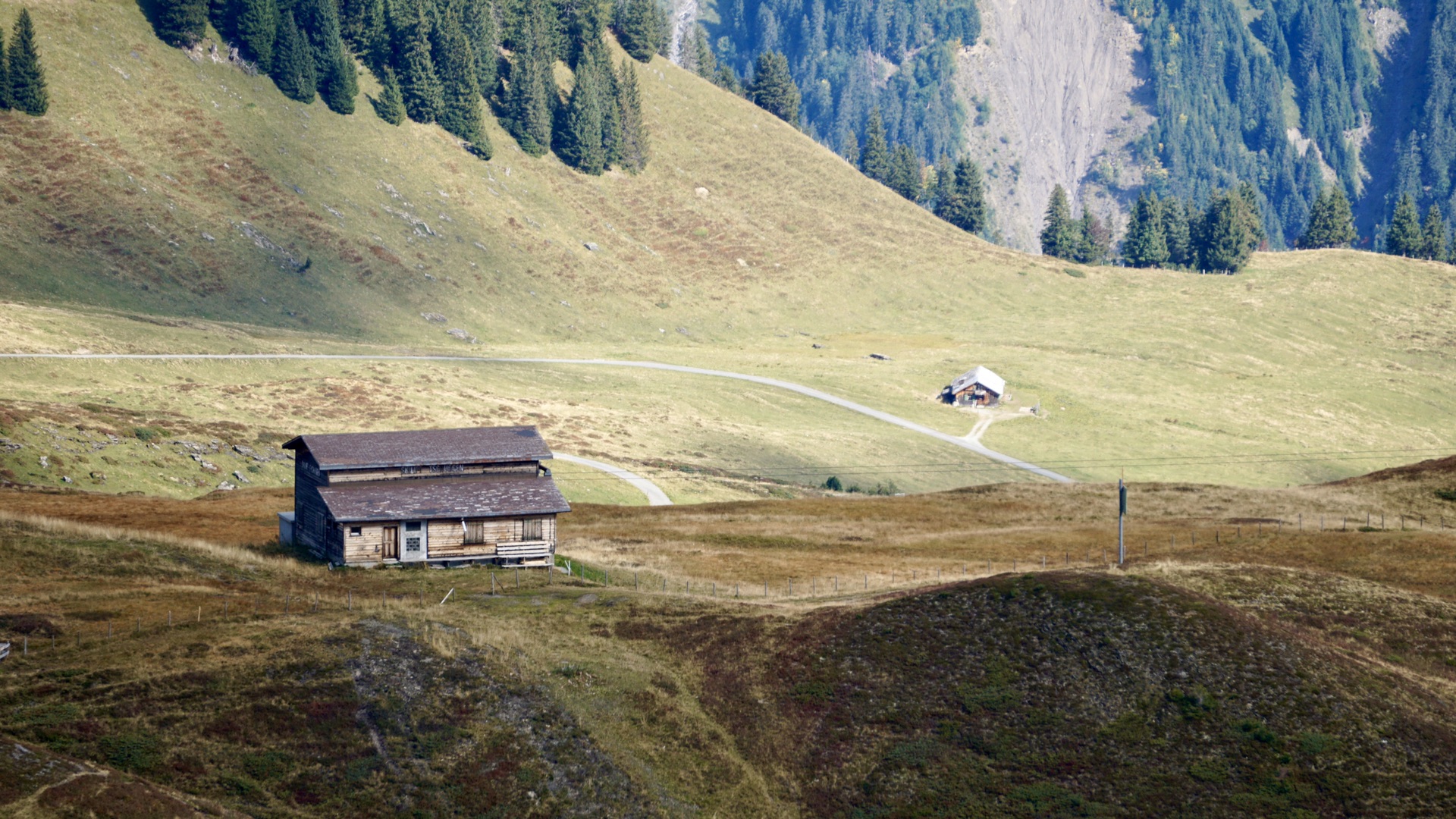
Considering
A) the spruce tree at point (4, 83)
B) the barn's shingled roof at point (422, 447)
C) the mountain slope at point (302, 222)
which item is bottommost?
the barn's shingled roof at point (422, 447)

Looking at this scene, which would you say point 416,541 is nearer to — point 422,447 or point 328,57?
point 422,447

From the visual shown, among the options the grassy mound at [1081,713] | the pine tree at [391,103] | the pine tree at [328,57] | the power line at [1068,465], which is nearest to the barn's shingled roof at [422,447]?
the grassy mound at [1081,713]

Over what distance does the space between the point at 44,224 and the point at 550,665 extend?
11110 cm

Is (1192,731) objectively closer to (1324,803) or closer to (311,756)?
(1324,803)

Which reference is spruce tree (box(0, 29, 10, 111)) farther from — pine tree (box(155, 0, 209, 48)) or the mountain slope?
pine tree (box(155, 0, 209, 48))

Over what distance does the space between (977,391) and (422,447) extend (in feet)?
289

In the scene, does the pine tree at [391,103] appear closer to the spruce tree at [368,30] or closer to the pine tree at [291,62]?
the spruce tree at [368,30]

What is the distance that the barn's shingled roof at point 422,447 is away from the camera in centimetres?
6338

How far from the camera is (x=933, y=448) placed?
121m

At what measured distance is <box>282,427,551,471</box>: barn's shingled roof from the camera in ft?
208

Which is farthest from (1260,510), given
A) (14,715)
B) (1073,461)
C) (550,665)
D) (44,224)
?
(44,224)

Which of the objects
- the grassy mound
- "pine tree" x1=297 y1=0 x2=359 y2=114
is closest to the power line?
the grassy mound

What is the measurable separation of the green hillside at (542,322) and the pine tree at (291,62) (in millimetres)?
2593

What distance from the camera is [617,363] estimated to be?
143 metres
